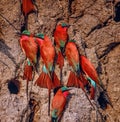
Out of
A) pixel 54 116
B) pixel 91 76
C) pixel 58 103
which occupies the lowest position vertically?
pixel 54 116

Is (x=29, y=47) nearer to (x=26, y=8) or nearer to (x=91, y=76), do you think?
(x=26, y=8)

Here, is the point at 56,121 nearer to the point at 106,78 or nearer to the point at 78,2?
the point at 106,78

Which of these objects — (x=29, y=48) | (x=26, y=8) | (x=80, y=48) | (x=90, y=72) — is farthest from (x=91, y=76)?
(x=26, y=8)

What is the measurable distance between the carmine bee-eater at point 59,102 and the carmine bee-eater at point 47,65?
10 centimetres

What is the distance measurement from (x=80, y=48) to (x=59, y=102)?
78cm

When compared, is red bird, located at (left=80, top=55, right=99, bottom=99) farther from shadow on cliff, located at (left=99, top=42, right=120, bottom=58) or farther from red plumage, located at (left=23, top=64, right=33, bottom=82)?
red plumage, located at (left=23, top=64, right=33, bottom=82)

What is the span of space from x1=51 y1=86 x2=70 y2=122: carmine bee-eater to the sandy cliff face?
2.7 inches

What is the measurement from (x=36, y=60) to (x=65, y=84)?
43cm

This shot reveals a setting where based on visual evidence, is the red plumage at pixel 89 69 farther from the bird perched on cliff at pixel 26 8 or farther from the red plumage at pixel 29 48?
the bird perched on cliff at pixel 26 8

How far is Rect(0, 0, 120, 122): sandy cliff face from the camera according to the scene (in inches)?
177

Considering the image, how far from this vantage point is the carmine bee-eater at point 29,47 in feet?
15.4

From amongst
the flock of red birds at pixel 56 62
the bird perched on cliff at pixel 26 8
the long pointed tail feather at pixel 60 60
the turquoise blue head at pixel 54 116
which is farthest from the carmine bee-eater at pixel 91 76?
the bird perched on cliff at pixel 26 8

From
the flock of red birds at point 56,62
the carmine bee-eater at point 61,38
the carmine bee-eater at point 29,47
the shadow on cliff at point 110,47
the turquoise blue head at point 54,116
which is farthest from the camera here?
the shadow on cliff at point 110,47

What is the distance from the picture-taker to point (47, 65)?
464 centimetres
